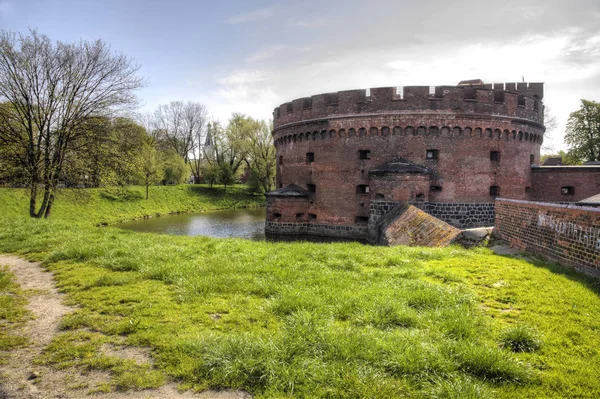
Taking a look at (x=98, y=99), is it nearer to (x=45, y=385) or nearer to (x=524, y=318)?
(x=45, y=385)

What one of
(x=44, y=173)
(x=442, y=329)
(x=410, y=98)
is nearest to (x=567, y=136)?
(x=410, y=98)

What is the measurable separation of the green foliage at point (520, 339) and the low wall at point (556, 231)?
2876mm

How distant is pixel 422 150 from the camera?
52.0ft

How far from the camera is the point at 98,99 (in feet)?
50.6

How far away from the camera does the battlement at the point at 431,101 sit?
15648mm

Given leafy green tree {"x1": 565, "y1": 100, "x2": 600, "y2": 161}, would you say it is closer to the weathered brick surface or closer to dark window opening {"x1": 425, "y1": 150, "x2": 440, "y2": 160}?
dark window opening {"x1": 425, "y1": 150, "x2": 440, "y2": 160}

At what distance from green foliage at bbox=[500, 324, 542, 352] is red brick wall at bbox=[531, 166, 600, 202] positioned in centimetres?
1748

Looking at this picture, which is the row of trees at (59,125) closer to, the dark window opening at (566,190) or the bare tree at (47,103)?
the bare tree at (47,103)

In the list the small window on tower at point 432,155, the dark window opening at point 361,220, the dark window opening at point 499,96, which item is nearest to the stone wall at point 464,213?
the small window on tower at point 432,155

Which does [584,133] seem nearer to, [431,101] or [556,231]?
[431,101]

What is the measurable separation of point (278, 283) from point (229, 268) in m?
1.27

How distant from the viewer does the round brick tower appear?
15.7m

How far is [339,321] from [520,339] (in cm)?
197

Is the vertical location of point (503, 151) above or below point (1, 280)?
above
